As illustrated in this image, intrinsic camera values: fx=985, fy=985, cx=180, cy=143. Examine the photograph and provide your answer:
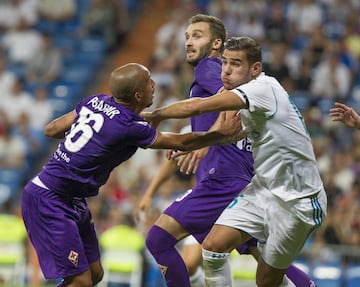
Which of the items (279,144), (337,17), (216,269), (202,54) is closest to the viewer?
(279,144)

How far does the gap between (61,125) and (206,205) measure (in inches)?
50.7

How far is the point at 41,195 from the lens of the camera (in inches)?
282

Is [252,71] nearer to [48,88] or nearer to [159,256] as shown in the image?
[159,256]

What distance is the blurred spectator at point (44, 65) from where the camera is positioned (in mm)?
16938

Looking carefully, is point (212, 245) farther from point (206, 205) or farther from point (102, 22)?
point (102, 22)

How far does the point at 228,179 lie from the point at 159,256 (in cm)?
80

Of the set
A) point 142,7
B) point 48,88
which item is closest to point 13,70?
point 48,88

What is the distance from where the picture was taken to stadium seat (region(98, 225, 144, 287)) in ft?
41.5

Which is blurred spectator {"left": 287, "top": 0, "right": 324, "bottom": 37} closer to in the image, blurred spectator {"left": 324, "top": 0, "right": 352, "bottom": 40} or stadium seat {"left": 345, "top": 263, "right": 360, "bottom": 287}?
blurred spectator {"left": 324, "top": 0, "right": 352, "bottom": 40}

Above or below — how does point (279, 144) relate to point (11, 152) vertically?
above

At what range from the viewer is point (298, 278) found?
25.4 feet

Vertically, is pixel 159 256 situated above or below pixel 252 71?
below

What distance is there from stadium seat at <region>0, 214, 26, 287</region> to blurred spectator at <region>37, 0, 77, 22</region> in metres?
5.62

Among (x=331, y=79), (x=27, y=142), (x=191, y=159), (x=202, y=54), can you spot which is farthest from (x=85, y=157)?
(x=27, y=142)
